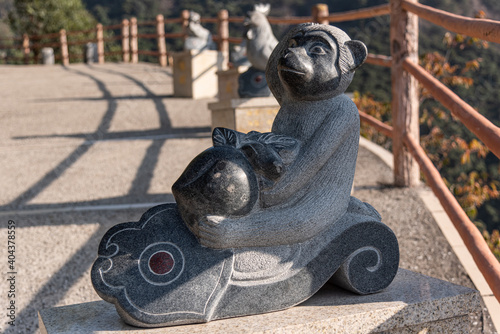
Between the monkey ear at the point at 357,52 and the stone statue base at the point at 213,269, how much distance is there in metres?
0.50

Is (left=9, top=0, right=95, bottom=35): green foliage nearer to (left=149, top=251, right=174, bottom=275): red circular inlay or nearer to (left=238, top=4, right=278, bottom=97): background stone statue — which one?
(left=238, top=4, right=278, bottom=97): background stone statue

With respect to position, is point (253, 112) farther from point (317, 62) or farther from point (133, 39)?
point (133, 39)

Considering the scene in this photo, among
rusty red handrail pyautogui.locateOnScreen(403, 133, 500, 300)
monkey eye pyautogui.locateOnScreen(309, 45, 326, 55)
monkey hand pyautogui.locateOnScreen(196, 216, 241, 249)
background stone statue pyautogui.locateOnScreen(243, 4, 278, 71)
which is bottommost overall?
rusty red handrail pyautogui.locateOnScreen(403, 133, 500, 300)

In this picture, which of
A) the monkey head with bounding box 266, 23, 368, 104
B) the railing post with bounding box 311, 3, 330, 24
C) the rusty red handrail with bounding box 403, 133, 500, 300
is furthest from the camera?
the railing post with bounding box 311, 3, 330, 24

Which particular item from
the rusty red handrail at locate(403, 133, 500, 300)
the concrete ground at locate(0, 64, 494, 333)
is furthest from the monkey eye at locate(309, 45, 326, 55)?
the concrete ground at locate(0, 64, 494, 333)

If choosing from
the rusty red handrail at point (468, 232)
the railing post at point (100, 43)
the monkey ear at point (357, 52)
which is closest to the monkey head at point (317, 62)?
the monkey ear at point (357, 52)

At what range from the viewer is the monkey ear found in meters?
1.70

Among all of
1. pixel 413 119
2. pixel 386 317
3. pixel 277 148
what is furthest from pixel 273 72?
pixel 413 119

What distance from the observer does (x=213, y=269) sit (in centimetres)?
154

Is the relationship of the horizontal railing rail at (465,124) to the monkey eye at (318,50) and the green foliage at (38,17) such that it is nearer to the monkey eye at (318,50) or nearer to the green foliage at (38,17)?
the monkey eye at (318,50)

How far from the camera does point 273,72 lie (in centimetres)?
179

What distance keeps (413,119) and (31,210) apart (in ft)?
8.79

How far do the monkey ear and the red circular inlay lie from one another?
2.75ft

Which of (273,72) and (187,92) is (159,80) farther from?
(273,72)
